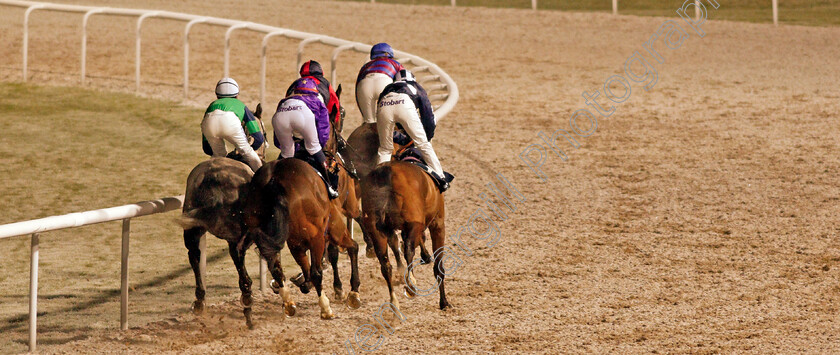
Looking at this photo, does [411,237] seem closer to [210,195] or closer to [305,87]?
[305,87]

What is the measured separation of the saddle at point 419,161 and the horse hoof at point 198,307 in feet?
6.40

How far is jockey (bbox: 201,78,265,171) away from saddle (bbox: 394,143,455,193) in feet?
3.82

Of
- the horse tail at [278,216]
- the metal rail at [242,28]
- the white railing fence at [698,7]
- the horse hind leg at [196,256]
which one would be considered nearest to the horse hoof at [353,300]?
the horse tail at [278,216]

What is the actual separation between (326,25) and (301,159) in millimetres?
12814

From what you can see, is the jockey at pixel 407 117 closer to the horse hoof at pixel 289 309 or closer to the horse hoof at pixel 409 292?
the horse hoof at pixel 409 292

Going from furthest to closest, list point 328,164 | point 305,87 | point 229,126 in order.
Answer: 1. point 305,87
2. point 328,164
3. point 229,126

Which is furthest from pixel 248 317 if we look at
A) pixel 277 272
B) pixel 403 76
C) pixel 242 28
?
pixel 242 28

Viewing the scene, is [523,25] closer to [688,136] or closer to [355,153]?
[688,136]

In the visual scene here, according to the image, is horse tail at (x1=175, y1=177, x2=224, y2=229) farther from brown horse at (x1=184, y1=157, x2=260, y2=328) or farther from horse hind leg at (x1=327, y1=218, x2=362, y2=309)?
horse hind leg at (x1=327, y1=218, x2=362, y2=309)

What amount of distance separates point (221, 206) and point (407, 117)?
1.77m

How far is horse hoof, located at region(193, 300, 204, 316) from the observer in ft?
25.3

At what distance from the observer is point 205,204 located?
741 cm

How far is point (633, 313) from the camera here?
790 centimetres

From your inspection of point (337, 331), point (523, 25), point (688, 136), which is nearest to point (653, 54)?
point (523, 25)
